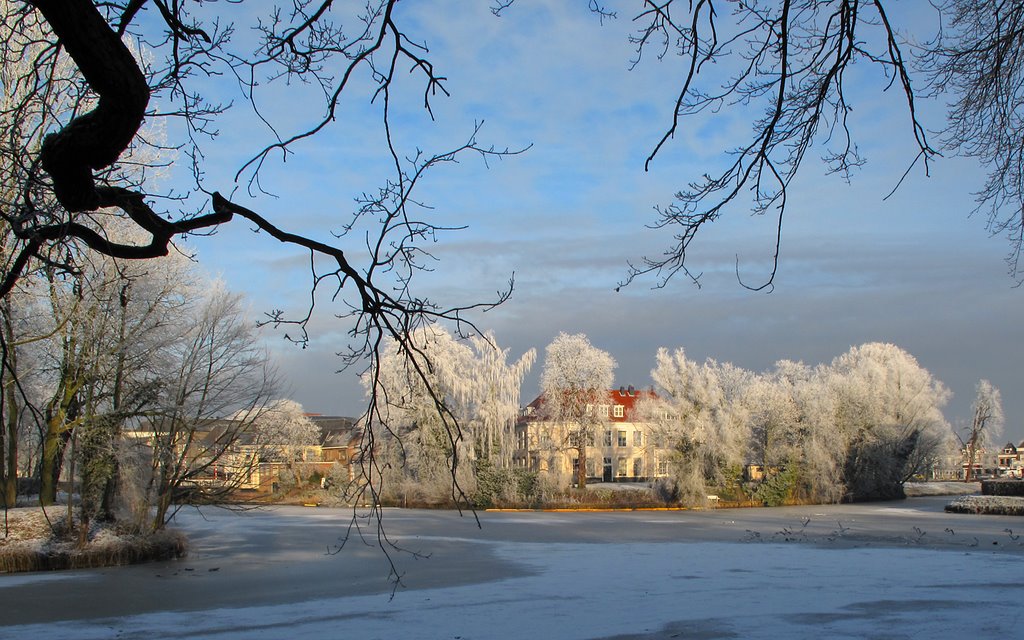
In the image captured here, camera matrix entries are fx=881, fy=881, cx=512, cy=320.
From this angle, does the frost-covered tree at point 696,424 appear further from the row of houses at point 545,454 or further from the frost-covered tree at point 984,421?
the frost-covered tree at point 984,421

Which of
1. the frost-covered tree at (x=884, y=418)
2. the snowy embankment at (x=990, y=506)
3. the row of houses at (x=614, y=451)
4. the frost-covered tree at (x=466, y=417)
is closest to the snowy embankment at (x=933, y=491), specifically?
the frost-covered tree at (x=884, y=418)

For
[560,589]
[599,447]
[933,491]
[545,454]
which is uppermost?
[599,447]

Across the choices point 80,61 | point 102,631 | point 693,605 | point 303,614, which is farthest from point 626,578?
point 80,61

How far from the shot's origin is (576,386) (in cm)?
3872

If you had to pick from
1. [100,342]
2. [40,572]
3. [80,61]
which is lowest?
[40,572]

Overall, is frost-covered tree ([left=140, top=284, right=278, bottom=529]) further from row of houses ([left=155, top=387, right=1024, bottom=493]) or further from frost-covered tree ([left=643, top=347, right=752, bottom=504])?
frost-covered tree ([left=643, top=347, right=752, bottom=504])

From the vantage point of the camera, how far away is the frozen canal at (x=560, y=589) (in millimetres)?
8430

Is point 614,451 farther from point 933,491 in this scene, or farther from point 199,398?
point 199,398

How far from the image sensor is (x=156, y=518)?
51.3ft

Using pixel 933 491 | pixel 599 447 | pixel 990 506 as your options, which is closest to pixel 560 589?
pixel 990 506

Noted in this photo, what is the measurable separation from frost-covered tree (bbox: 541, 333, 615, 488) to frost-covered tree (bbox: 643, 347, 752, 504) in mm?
3967

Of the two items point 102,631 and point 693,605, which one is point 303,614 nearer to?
point 102,631

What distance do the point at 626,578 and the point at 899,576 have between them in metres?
3.54

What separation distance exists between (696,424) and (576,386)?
703 centimetres
